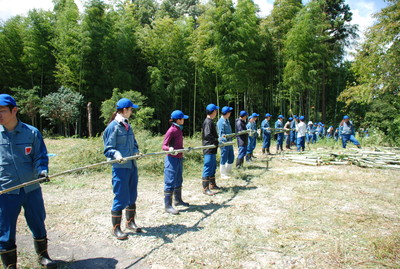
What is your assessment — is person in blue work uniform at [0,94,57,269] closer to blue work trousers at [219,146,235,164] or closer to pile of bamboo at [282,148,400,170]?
blue work trousers at [219,146,235,164]

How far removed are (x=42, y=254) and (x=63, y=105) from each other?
14333mm

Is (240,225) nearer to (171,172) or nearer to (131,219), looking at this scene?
(171,172)

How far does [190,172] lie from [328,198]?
3.52 meters

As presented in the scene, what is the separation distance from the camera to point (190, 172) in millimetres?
7355

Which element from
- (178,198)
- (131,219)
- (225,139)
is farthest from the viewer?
(225,139)

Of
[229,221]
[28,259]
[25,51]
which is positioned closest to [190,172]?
[229,221]

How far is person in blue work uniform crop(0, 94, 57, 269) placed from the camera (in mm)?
2492

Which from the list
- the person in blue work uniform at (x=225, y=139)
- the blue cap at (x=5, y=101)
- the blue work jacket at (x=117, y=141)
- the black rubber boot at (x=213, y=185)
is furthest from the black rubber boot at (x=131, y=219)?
the person in blue work uniform at (x=225, y=139)

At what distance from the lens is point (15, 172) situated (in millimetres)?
2570

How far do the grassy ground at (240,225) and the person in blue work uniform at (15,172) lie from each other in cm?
56

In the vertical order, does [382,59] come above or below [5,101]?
above

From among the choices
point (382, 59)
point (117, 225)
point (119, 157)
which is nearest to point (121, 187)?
point (119, 157)

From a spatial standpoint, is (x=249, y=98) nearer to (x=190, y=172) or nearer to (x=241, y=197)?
(x=190, y=172)

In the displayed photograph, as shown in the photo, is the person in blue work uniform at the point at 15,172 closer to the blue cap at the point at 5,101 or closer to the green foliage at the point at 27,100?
the blue cap at the point at 5,101
